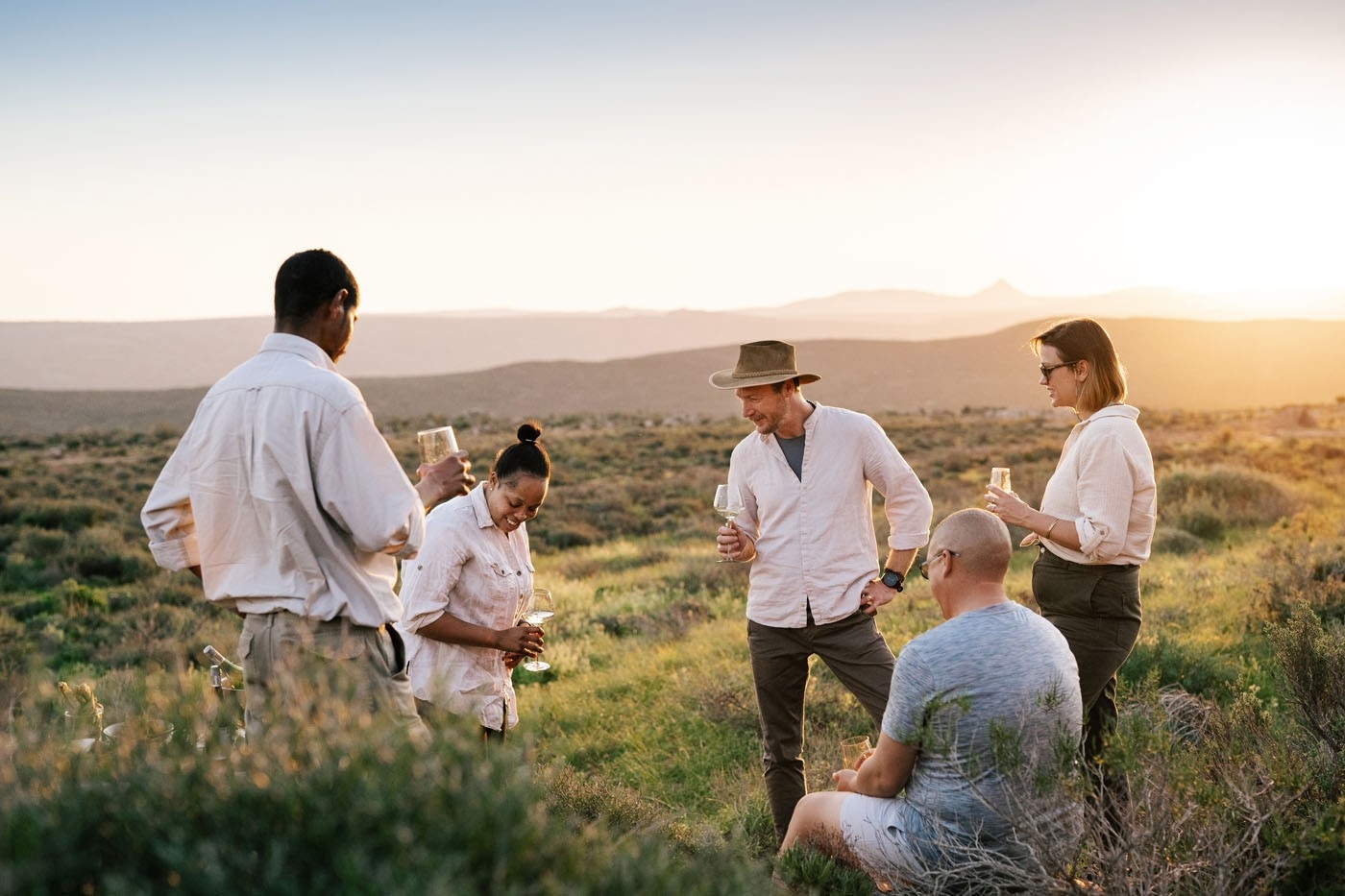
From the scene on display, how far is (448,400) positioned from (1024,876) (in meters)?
93.5

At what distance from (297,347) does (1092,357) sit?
2959 millimetres

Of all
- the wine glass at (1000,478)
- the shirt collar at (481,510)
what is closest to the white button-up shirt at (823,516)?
the wine glass at (1000,478)

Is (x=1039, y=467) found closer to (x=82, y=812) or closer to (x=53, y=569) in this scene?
(x=53, y=569)

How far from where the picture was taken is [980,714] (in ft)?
10.5

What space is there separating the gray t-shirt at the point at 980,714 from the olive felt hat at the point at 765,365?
60.6 inches

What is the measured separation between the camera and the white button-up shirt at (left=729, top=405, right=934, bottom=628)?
Answer: 4.42 metres

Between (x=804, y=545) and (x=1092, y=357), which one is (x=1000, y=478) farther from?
(x=804, y=545)

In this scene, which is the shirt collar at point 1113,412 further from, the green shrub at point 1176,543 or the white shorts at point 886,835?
the green shrub at point 1176,543

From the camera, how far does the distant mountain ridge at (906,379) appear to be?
289 ft

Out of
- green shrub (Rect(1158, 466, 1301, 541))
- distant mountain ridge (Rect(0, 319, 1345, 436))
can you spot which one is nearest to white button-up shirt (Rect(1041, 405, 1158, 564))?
green shrub (Rect(1158, 466, 1301, 541))

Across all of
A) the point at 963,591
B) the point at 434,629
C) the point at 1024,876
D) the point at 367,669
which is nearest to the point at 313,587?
the point at 367,669

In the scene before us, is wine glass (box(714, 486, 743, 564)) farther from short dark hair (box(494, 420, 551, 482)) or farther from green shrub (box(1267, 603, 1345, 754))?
green shrub (box(1267, 603, 1345, 754))

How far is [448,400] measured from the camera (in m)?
93.7

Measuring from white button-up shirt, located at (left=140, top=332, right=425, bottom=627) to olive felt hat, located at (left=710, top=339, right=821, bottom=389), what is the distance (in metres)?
1.85
